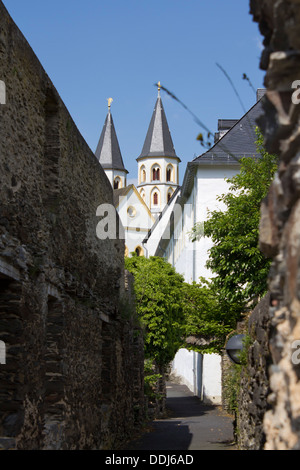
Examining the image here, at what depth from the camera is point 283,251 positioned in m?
3.34

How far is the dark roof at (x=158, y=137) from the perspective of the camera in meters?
86.9

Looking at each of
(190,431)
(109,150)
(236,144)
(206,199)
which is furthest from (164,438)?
(109,150)

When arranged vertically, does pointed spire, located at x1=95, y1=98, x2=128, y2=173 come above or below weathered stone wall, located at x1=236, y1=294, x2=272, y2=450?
above

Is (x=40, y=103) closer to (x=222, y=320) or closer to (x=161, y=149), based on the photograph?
(x=222, y=320)

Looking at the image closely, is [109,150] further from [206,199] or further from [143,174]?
[206,199]

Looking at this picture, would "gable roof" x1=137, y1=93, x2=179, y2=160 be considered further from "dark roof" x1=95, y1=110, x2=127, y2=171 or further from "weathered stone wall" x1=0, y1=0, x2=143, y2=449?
"weathered stone wall" x1=0, y1=0, x2=143, y2=449

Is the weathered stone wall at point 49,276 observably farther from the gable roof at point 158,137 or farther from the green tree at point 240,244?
the gable roof at point 158,137

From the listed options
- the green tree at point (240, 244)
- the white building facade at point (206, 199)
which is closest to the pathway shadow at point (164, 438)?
the green tree at point (240, 244)

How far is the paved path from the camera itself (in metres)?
14.3

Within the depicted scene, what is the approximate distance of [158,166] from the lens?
89.9 m

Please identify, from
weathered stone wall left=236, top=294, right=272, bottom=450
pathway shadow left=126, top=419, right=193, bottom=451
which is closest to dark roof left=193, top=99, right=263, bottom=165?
pathway shadow left=126, top=419, right=193, bottom=451

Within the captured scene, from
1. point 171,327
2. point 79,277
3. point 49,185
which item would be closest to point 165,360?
point 171,327

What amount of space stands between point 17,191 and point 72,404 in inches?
137

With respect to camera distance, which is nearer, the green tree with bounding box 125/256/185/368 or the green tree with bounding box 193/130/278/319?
the green tree with bounding box 193/130/278/319
